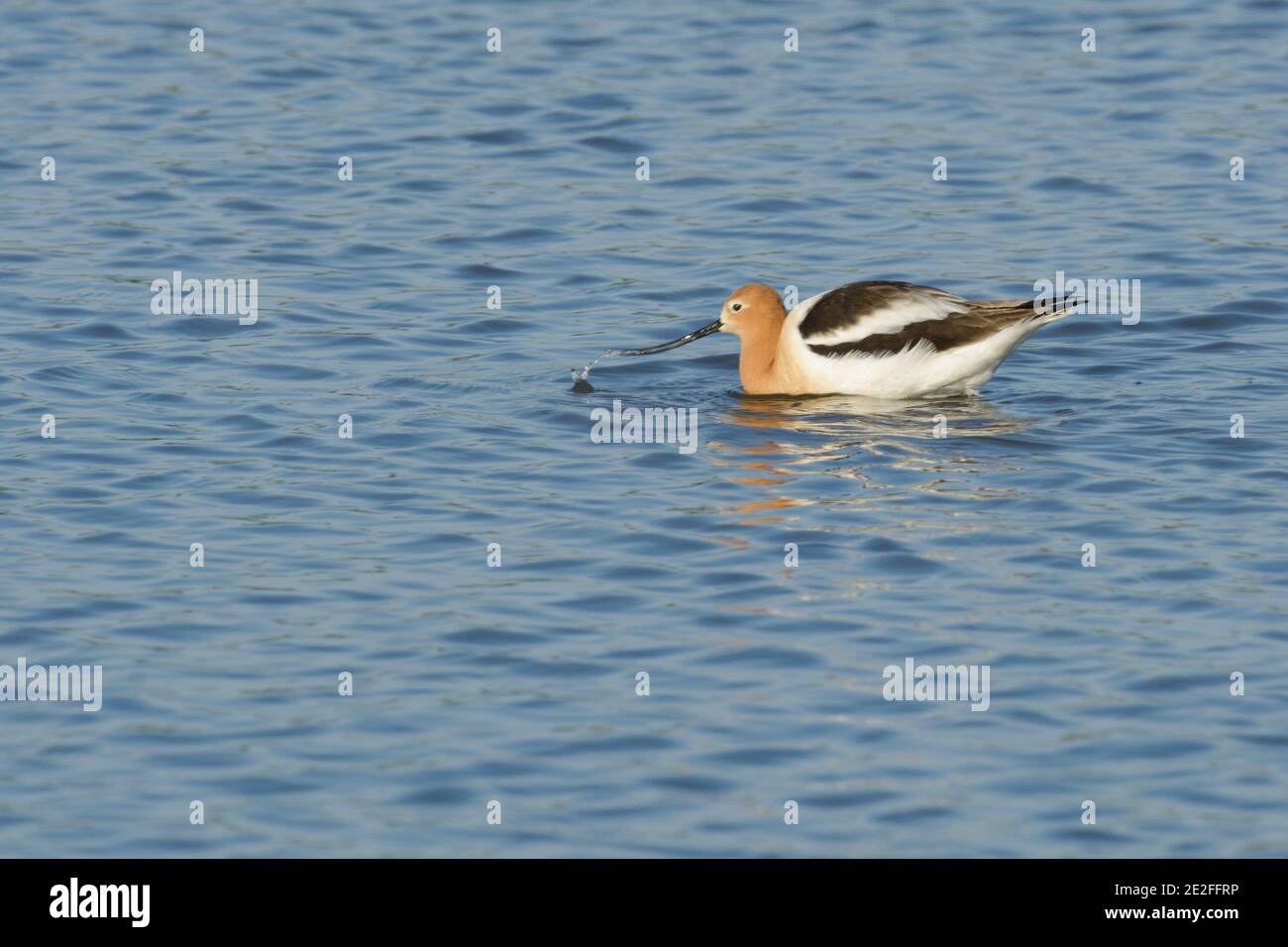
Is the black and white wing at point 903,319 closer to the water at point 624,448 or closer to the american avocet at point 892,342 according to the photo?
the american avocet at point 892,342

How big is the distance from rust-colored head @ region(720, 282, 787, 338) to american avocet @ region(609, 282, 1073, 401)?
18 centimetres

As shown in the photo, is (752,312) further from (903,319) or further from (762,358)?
(903,319)

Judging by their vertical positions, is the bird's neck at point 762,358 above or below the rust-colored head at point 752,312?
below

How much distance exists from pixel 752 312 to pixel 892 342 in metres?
1.19

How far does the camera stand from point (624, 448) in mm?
14047

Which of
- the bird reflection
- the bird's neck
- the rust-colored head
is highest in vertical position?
the rust-colored head

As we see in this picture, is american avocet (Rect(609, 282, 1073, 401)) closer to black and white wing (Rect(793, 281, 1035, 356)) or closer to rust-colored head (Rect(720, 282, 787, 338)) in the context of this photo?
Result: black and white wing (Rect(793, 281, 1035, 356))

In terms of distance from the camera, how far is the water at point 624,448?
361 inches

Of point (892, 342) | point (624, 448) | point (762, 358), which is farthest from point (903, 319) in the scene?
point (624, 448)

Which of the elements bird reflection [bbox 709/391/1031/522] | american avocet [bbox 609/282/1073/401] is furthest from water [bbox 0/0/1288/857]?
american avocet [bbox 609/282/1073/401]

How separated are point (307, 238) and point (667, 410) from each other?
5.24 m

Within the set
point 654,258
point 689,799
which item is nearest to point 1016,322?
point 654,258

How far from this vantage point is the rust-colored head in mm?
15602

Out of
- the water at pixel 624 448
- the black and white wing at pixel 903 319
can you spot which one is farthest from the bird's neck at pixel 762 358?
the black and white wing at pixel 903 319
